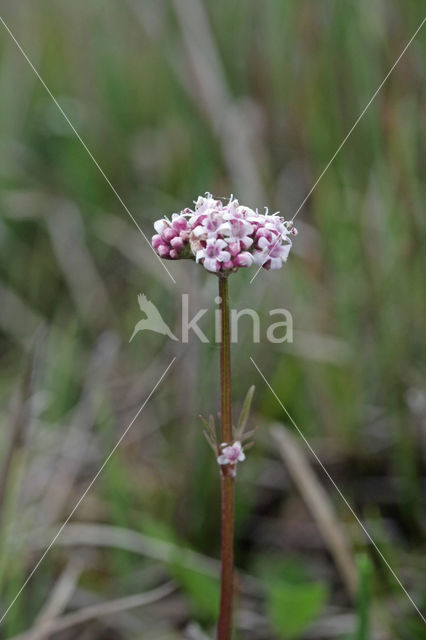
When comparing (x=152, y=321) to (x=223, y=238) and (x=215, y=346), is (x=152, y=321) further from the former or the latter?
(x=223, y=238)

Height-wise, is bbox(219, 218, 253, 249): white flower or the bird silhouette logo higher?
the bird silhouette logo

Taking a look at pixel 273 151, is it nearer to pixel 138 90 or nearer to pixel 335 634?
pixel 138 90

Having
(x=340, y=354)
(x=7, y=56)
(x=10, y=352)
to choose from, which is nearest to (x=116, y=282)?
(x=10, y=352)

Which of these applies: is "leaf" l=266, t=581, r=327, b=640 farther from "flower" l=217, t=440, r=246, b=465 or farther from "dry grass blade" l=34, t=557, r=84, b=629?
"flower" l=217, t=440, r=246, b=465

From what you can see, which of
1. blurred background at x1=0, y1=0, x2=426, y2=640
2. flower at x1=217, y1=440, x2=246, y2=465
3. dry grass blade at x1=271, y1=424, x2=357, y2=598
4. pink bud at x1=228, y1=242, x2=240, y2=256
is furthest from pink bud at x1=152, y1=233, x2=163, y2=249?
dry grass blade at x1=271, y1=424, x2=357, y2=598

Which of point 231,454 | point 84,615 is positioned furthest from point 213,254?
point 84,615

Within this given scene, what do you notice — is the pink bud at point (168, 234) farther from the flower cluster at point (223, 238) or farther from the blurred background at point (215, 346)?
the blurred background at point (215, 346)
